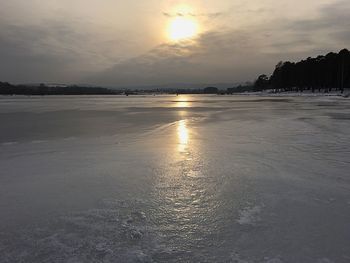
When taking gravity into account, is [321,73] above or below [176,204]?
above

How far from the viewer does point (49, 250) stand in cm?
351

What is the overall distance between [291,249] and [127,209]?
6.99 ft

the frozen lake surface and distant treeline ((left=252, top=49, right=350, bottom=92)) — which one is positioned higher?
distant treeline ((left=252, top=49, right=350, bottom=92))

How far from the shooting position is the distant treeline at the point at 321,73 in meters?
67.0

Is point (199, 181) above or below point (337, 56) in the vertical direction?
below

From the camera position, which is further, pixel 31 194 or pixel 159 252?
pixel 31 194

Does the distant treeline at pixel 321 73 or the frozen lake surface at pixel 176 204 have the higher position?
the distant treeline at pixel 321 73

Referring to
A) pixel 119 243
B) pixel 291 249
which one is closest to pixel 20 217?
pixel 119 243

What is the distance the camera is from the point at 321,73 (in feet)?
241

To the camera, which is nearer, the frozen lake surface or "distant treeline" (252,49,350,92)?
the frozen lake surface

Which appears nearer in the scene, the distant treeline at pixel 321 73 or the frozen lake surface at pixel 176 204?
the frozen lake surface at pixel 176 204

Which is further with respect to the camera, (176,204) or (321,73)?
(321,73)

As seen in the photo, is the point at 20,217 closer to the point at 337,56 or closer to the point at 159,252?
the point at 159,252

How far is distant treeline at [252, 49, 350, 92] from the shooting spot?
67000 millimetres
